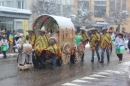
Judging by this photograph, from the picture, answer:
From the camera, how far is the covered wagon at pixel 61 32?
617 inches

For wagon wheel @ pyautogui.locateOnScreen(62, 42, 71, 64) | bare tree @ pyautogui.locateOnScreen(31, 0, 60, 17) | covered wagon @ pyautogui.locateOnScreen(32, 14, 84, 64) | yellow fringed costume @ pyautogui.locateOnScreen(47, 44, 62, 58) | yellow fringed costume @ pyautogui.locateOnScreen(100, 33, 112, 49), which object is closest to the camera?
yellow fringed costume @ pyautogui.locateOnScreen(47, 44, 62, 58)

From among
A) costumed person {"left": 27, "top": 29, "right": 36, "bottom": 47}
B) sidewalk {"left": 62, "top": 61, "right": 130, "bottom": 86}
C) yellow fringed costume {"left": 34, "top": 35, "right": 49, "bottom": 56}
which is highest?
costumed person {"left": 27, "top": 29, "right": 36, "bottom": 47}

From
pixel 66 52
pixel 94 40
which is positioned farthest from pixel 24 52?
pixel 94 40

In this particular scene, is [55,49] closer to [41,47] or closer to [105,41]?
[41,47]

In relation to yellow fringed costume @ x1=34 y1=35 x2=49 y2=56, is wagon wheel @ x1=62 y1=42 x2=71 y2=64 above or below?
below

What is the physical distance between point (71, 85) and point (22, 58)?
4048 millimetres

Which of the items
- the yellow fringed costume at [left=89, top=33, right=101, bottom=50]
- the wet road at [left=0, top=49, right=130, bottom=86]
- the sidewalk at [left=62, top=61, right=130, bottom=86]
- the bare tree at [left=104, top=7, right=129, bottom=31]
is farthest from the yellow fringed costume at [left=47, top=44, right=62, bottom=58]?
the bare tree at [left=104, top=7, right=129, bottom=31]

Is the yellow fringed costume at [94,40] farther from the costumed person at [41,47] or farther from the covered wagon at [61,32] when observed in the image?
the costumed person at [41,47]

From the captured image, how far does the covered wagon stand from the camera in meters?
15.7

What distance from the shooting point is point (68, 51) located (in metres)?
16.1

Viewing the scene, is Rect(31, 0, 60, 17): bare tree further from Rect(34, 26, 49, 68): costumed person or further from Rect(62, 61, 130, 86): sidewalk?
Rect(62, 61, 130, 86): sidewalk

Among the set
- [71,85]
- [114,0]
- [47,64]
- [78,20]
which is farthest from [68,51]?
[114,0]

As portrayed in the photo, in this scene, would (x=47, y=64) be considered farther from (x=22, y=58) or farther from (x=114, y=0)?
(x=114, y=0)

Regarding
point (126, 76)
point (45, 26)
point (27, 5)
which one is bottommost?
point (126, 76)
